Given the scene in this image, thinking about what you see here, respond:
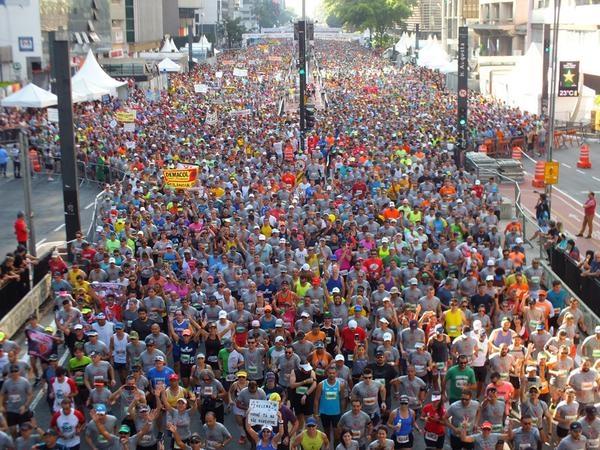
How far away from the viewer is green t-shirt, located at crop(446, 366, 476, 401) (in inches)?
488

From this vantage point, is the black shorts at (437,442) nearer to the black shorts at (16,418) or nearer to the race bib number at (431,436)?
the race bib number at (431,436)

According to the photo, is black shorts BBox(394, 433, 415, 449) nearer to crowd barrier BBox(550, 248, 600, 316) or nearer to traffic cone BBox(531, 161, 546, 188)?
crowd barrier BBox(550, 248, 600, 316)

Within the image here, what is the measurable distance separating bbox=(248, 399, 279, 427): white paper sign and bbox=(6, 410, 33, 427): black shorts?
110 inches

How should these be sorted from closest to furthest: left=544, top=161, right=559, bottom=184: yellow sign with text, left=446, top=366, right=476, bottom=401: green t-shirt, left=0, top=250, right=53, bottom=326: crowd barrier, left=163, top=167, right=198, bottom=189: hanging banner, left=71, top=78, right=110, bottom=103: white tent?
left=446, top=366, right=476, bottom=401: green t-shirt
left=0, top=250, right=53, bottom=326: crowd barrier
left=163, top=167, right=198, bottom=189: hanging banner
left=544, top=161, right=559, bottom=184: yellow sign with text
left=71, top=78, right=110, bottom=103: white tent

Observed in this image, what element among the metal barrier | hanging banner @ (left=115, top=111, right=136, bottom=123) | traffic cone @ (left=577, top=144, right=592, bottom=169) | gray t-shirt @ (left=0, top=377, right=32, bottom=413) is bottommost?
traffic cone @ (left=577, top=144, right=592, bottom=169)

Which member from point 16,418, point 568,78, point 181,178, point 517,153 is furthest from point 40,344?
point 568,78

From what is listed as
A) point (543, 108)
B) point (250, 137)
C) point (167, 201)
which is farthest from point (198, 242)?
point (543, 108)

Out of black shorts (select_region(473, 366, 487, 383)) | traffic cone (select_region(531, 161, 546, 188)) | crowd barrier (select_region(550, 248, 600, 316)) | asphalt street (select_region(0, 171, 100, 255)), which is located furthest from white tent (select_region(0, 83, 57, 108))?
black shorts (select_region(473, 366, 487, 383))

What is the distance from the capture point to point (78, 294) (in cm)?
1609

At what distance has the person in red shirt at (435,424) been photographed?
38.2 ft

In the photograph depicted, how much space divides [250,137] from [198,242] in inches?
695

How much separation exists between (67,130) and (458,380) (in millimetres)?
11717

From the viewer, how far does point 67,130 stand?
838 inches

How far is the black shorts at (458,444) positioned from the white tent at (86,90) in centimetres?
3392
